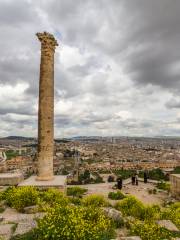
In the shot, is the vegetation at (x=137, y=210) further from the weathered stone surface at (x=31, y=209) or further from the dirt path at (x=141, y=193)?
the dirt path at (x=141, y=193)

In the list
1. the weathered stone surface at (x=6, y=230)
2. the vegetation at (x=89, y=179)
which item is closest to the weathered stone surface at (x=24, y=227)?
the weathered stone surface at (x=6, y=230)

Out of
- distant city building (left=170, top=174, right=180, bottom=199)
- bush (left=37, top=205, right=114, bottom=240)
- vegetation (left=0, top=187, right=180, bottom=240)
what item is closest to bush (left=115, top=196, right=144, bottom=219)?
vegetation (left=0, top=187, right=180, bottom=240)

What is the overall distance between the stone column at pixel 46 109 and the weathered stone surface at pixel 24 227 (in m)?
6.32

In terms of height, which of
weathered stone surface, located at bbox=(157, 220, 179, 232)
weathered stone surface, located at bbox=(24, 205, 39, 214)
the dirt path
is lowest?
the dirt path

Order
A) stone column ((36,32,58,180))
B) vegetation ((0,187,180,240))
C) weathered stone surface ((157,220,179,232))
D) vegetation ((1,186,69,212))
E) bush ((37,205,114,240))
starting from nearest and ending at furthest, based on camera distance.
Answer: bush ((37,205,114,240)) → vegetation ((0,187,180,240)) → weathered stone surface ((157,220,179,232)) → vegetation ((1,186,69,212)) → stone column ((36,32,58,180))

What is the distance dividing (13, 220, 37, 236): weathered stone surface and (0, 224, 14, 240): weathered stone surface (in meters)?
0.20

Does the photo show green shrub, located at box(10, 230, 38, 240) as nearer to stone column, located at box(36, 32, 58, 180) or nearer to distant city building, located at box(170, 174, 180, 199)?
stone column, located at box(36, 32, 58, 180)

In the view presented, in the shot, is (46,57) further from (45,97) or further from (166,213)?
(166,213)

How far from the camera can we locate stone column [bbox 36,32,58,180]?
14.0m

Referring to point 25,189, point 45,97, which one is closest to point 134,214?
point 25,189

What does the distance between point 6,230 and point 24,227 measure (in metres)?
0.53

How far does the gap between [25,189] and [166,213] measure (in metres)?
4.85

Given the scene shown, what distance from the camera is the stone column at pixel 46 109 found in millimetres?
14031

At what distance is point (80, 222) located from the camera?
6422mm
